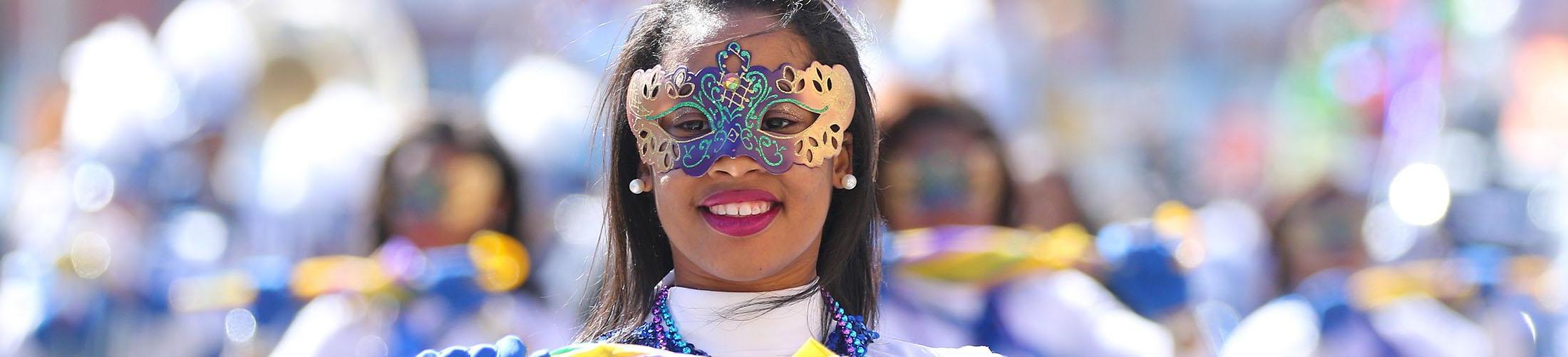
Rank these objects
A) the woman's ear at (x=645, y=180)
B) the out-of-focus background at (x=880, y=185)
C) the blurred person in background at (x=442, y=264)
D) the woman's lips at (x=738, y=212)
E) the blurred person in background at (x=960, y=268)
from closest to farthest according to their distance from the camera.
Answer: the woman's lips at (x=738, y=212)
the woman's ear at (x=645, y=180)
the blurred person in background at (x=960, y=268)
the out-of-focus background at (x=880, y=185)
the blurred person in background at (x=442, y=264)

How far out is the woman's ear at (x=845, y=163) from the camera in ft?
7.27

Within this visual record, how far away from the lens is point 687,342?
2.13 metres

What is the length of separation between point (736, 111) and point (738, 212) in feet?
0.37

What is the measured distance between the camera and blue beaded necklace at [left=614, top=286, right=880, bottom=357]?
2125 millimetres

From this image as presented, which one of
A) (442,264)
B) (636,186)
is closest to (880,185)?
(442,264)

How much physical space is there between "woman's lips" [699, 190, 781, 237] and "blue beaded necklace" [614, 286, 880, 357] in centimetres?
14

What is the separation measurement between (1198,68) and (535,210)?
21.0 ft

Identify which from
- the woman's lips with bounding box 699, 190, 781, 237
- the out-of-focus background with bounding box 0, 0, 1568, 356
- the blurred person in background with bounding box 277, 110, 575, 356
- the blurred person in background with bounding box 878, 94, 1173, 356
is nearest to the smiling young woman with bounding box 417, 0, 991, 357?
the woman's lips with bounding box 699, 190, 781, 237

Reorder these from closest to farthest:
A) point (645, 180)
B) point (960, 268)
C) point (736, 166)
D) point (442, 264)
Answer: point (736, 166), point (645, 180), point (960, 268), point (442, 264)

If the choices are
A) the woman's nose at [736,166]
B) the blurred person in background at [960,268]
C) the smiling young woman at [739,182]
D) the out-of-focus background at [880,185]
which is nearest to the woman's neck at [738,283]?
the smiling young woman at [739,182]

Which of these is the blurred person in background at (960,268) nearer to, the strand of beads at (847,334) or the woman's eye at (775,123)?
the strand of beads at (847,334)

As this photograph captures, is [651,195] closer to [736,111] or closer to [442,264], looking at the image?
[736,111]

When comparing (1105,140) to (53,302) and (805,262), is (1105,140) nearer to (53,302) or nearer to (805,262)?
(53,302)

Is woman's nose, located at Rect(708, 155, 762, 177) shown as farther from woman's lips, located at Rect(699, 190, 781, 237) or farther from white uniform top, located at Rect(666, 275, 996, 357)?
white uniform top, located at Rect(666, 275, 996, 357)
